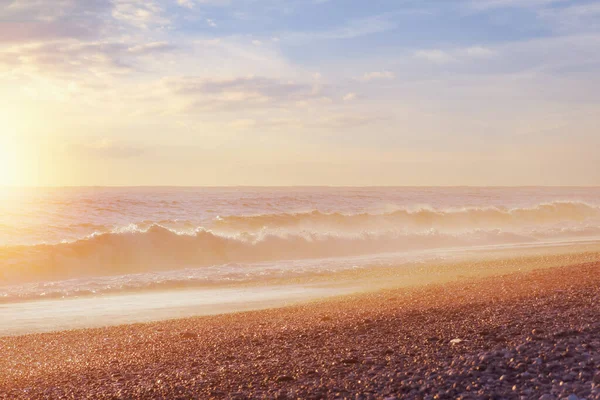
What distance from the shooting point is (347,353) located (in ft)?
21.0

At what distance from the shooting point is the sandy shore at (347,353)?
522 centimetres

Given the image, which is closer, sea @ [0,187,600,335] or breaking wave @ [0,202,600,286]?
sea @ [0,187,600,335]

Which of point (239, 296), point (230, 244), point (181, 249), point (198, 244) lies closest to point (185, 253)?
point (181, 249)

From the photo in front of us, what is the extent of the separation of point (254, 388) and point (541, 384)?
244 cm

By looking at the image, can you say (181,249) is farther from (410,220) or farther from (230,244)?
(410,220)

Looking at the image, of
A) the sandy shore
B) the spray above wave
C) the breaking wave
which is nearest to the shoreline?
the sandy shore

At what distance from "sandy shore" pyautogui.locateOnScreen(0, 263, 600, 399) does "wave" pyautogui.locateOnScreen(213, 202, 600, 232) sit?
68.2ft

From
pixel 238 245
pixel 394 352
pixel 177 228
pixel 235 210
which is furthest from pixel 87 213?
pixel 394 352

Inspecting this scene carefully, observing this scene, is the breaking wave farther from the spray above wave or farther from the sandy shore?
the sandy shore

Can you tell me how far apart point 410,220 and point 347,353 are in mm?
30094

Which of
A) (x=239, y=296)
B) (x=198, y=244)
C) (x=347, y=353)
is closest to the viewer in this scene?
(x=347, y=353)

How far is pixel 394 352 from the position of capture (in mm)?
6258

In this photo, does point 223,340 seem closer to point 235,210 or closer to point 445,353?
point 445,353

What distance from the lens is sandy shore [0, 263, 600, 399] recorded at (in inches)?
206
